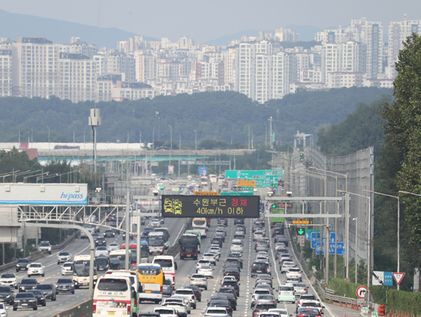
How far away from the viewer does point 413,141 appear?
8762cm

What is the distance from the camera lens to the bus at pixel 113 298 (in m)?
68.2

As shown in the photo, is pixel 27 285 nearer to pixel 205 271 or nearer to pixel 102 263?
pixel 205 271

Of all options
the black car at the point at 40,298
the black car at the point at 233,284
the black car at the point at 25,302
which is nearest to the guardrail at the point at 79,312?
the black car at the point at 25,302

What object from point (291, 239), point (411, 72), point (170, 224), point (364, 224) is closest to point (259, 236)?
point (291, 239)

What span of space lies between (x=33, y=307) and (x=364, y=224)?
29024 millimetres

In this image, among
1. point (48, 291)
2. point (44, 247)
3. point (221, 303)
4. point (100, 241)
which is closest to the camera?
point (221, 303)

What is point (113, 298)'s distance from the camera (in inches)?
2692

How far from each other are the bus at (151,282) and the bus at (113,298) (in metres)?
24.7

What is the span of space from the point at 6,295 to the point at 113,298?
2369 centimetres

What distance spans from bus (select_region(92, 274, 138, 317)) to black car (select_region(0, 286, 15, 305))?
21.4 metres

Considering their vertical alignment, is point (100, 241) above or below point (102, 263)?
below

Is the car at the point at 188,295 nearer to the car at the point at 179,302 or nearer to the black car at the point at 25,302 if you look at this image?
the car at the point at 179,302

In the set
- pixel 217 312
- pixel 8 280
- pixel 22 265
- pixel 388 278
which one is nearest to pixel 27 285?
pixel 8 280

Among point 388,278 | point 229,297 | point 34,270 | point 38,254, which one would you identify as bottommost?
point 38,254
